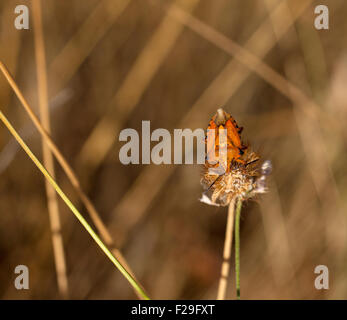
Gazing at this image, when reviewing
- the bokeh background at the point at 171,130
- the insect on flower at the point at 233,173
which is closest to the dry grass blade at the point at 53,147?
the insect on flower at the point at 233,173

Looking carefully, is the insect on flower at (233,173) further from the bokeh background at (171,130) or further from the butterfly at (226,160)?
the bokeh background at (171,130)

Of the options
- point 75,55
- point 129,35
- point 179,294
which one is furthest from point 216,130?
point 129,35

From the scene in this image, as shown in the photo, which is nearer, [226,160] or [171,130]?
[226,160]

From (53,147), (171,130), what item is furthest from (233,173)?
(171,130)

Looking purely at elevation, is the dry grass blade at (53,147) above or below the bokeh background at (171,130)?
below

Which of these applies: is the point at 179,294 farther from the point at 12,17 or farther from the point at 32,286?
the point at 12,17

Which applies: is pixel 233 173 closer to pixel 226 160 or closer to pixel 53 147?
pixel 226 160
